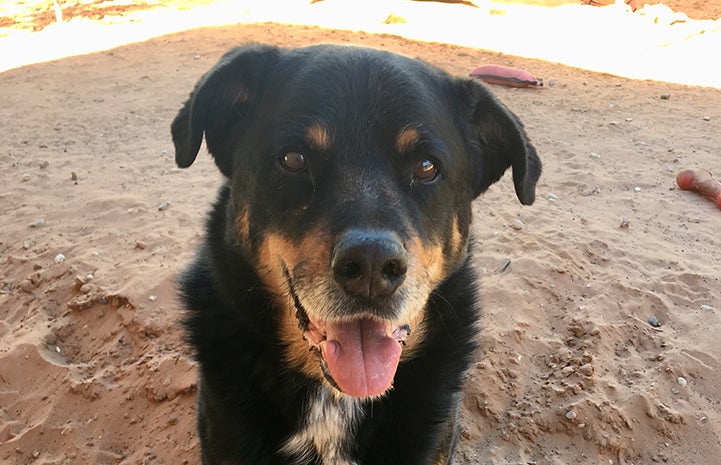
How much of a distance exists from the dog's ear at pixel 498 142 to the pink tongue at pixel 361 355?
2.72 feet

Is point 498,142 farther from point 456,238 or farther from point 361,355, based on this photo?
point 361,355

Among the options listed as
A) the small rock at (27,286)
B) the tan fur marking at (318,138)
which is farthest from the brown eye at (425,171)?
the small rock at (27,286)

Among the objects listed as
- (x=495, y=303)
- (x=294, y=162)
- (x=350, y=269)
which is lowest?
(x=495, y=303)

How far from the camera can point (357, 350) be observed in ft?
6.97

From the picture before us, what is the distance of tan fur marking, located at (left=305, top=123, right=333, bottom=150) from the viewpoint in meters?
2.15

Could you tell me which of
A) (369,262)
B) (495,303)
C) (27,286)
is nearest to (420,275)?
(369,262)

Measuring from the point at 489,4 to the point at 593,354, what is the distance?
10.5m

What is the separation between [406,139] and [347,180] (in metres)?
0.28

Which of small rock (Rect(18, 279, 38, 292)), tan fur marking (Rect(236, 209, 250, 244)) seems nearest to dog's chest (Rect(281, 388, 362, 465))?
tan fur marking (Rect(236, 209, 250, 244))

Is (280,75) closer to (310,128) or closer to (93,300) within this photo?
(310,128)

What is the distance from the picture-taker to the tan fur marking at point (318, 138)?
7.04ft

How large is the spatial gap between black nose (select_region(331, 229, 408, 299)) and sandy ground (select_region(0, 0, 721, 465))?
171 centimetres

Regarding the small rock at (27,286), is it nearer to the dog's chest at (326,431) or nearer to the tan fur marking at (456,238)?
the dog's chest at (326,431)

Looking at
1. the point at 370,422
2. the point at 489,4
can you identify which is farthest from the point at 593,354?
the point at 489,4
